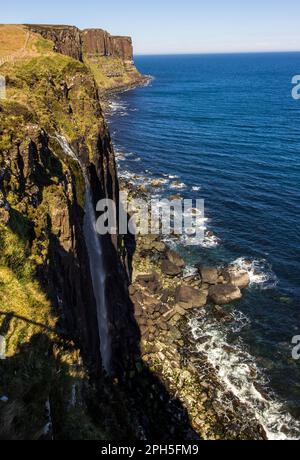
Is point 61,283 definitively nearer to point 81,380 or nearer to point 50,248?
point 50,248

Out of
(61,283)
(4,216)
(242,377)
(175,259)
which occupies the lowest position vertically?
(242,377)

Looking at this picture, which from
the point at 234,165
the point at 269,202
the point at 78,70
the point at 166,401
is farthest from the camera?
the point at 234,165

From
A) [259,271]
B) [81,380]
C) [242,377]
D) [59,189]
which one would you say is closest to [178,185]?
[259,271]

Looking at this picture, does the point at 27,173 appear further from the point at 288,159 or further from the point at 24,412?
the point at 288,159

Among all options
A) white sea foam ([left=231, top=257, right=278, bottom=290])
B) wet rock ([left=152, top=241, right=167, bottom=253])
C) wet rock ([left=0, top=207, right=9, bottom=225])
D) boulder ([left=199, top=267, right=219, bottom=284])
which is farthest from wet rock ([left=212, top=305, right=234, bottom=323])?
wet rock ([left=0, top=207, right=9, bottom=225])

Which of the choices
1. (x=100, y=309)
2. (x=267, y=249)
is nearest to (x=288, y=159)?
(x=267, y=249)

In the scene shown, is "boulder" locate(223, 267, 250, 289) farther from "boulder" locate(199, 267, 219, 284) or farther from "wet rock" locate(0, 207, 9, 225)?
"wet rock" locate(0, 207, 9, 225)

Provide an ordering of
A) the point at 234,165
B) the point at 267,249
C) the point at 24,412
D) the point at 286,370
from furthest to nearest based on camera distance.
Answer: the point at 234,165
the point at 267,249
the point at 286,370
the point at 24,412
